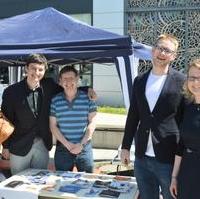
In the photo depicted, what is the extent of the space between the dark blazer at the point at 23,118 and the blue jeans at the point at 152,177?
3.52ft

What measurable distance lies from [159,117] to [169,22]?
451 inches

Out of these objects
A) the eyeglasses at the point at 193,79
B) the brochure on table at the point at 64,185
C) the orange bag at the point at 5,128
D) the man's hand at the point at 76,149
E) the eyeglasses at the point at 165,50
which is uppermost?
the eyeglasses at the point at 165,50

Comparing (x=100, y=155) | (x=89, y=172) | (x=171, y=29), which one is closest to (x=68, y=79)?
(x=89, y=172)

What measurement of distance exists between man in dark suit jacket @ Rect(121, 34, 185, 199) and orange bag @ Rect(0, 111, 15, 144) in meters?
1.23

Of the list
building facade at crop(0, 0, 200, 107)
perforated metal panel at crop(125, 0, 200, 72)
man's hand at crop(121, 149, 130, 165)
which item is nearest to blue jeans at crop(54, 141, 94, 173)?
man's hand at crop(121, 149, 130, 165)

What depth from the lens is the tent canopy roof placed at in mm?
4418

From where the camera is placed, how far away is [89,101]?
13.4 ft

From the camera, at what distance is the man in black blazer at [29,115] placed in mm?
3969

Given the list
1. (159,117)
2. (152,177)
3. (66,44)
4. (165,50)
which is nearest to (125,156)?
(152,177)

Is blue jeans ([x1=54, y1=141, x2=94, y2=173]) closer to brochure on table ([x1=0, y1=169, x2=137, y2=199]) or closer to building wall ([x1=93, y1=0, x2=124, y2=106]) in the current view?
brochure on table ([x1=0, y1=169, x2=137, y2=199])

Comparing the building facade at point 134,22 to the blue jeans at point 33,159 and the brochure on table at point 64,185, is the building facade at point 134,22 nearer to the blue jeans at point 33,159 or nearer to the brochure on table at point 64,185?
the blue jeans at point 33,159

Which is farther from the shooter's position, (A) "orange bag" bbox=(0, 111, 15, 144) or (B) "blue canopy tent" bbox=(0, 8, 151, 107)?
(B) "blue canopy tent" bbox=(0, 8, 151, 107)

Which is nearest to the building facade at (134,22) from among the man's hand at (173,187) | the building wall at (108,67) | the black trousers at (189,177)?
the building wall at (108,67)

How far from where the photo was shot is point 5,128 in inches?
154
